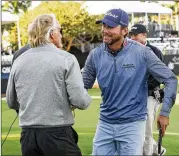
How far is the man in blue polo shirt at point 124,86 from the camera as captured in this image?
423 cm

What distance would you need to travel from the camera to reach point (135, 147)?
14.0 ft

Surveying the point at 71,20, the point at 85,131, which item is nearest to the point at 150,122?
the point at 85,131

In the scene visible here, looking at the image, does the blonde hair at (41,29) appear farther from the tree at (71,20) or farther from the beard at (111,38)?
the tree at (71,20)

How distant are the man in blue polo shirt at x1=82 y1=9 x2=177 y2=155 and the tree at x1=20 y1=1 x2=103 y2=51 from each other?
23.5m

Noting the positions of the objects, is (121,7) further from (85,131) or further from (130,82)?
(130,82)

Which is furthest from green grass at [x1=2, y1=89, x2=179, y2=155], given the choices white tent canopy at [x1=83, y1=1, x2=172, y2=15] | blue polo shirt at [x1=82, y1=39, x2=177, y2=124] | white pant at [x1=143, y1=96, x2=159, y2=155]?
white tent canopy at [x1=83, y1=1, x2=172, y2=15]

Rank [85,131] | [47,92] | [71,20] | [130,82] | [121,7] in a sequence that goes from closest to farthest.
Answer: [47,92], [130,82], [85,131], [71,20], [121,7]

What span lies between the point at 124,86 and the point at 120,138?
0.41 meters

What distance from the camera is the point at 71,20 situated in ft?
93.5

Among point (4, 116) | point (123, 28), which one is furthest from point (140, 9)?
point (123, 28)

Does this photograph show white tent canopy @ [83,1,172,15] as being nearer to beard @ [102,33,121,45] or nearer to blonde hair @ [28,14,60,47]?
beard @ [102,33,121,45]

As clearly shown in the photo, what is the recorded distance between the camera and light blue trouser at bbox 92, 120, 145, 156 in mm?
4250

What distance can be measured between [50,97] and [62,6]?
2473 centimetres

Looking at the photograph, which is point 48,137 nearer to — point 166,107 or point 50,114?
point 50,114
